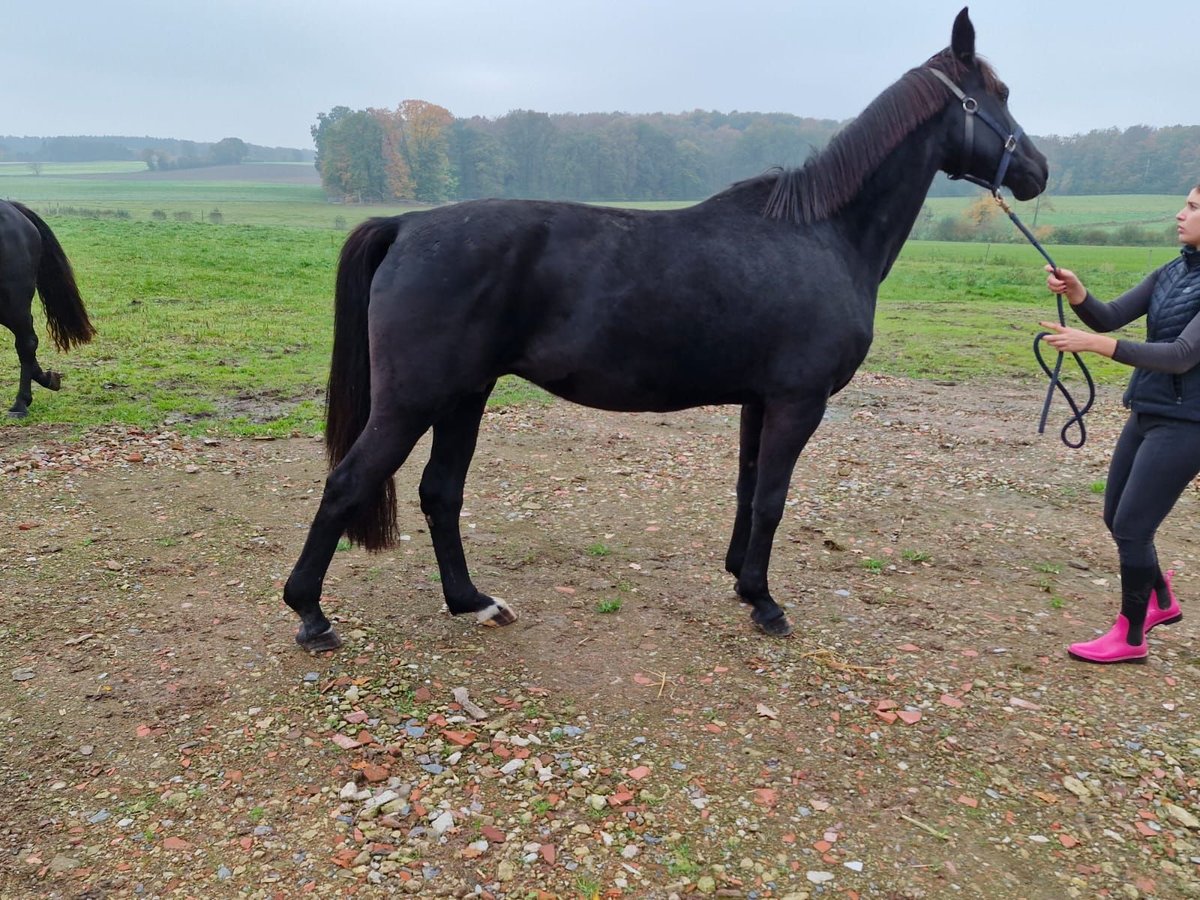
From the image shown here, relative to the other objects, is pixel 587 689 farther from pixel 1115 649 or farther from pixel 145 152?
pixel 145 152

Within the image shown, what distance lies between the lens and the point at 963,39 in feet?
13.0

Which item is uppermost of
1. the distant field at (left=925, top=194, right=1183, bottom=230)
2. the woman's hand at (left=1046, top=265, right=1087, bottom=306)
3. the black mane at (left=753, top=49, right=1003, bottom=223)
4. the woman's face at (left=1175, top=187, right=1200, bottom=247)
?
the distant field at (left=925, top=194, right=1183, bottom=230)

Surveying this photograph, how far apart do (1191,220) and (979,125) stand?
1.17 metres

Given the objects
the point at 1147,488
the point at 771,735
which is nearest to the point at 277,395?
the point at 771,735

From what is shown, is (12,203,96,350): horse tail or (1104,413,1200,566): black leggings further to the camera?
(12,203,96,350): horse tail

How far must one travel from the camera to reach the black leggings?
3.52 metres

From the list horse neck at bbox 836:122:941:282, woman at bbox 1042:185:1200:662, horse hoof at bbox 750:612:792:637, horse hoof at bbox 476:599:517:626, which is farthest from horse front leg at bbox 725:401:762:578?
woman at bbox 1042:185:1200:662

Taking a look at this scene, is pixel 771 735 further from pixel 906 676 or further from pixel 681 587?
pixel 681 587

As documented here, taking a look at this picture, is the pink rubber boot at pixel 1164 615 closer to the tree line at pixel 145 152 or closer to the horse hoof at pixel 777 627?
the horse hoof at pixel 777 627

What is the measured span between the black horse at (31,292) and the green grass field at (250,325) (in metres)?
0.41

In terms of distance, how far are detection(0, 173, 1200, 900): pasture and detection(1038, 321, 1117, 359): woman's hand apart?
1.68 metres

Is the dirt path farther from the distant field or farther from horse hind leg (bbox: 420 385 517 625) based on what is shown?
the distant field

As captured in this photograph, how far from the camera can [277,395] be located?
933 centimetres

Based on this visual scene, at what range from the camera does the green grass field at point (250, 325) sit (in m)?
8.75
